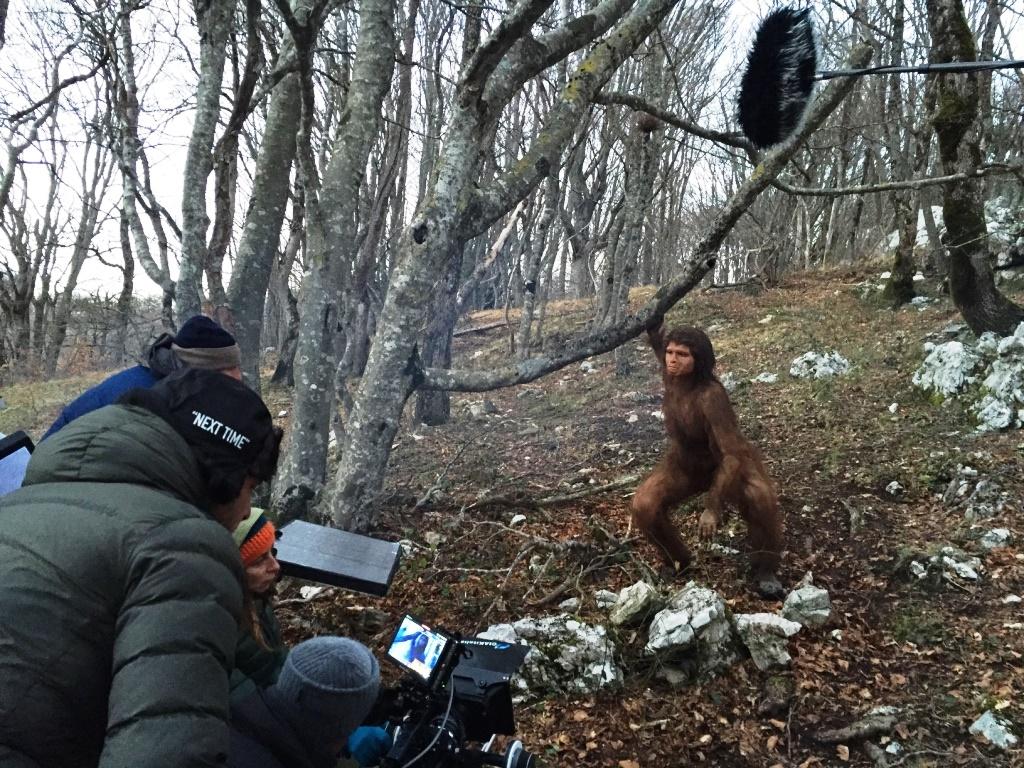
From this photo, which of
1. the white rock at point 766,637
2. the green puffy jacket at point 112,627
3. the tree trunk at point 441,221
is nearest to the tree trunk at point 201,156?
the tree trunk at point 441,221

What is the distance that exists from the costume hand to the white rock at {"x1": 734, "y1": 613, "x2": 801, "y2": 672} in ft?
3.44

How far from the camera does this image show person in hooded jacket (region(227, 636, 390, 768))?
1345 millimetres

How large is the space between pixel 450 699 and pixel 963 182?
7.11m

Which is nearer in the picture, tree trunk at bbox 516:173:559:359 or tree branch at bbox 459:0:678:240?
tree branch at bbox 459:0:678:240

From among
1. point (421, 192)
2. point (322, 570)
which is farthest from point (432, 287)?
point (421, 192)

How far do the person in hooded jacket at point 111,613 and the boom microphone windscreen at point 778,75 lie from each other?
2737 millimetres

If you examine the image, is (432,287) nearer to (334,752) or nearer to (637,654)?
(637,654)

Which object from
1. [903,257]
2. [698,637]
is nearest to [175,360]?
[698,637]

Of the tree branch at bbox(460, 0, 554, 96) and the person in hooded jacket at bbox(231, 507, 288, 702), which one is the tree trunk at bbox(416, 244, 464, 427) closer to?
the tree branch at bbox(460, 0, 554, 96)

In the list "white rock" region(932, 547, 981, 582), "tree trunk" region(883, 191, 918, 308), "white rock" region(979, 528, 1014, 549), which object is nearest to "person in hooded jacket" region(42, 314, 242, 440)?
"white rock" region(932, 547, 981, 582)

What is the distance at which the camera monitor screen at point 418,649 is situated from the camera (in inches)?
65.5

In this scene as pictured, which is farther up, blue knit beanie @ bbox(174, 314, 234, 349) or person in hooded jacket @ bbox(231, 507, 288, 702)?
blue knit beanie @ bbox(174, 314, 234, 349)

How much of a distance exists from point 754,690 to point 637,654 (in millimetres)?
514

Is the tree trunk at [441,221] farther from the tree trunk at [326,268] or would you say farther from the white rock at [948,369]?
the white rock at [948,369]
